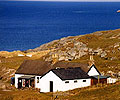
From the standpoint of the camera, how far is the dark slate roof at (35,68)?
63344 millimetres

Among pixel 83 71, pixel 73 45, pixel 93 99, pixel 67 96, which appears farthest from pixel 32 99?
pixel 73 45

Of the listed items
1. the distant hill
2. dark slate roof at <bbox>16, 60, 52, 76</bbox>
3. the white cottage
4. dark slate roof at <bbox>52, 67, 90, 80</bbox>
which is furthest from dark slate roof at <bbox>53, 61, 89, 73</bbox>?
the distant hill

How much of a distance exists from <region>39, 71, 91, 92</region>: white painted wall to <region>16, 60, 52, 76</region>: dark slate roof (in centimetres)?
448

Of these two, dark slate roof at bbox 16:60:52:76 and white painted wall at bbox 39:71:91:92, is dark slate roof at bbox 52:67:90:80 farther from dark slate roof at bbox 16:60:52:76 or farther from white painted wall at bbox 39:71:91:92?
dark slate roof at bbox 16:60:52:76

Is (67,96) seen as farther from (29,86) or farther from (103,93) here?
(29,86)

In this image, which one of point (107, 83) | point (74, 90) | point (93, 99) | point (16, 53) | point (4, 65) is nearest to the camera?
point (93, 99)

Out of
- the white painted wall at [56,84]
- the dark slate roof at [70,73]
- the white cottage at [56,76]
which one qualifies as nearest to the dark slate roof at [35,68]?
the white cottage at [56,76]

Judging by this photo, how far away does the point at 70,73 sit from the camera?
57.6 metres

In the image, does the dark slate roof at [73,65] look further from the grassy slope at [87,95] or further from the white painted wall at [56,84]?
the grassy slope at [87,95]

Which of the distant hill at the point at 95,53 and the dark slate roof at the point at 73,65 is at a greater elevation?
the distant hill at the point at 95,53

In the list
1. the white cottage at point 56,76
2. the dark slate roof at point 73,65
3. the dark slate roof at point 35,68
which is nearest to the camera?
the white cottage at point 56,76

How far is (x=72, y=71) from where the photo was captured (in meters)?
58.4

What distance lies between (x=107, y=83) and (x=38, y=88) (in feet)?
39.7

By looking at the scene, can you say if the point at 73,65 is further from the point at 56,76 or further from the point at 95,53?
the point at 95,53
